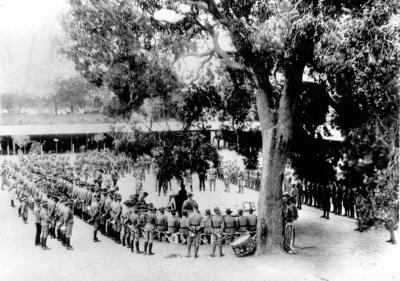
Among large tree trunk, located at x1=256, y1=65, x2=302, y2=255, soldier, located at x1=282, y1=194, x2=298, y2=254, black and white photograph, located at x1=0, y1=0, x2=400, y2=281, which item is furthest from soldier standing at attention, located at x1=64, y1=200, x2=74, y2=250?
soldier, located at x1=282, y1=194, x2=298, y2=254

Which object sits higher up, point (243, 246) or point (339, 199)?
point (339, 199)

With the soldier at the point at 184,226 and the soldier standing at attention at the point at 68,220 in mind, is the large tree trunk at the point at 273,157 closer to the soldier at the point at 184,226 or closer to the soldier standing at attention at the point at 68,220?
the soldier at the point at 184,226

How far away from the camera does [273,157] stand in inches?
559

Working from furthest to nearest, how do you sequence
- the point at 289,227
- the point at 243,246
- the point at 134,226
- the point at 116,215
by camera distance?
the point at 116,215, the point at 289,227, the point at 134,226, the point at 243,246

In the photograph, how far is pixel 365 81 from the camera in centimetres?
1114

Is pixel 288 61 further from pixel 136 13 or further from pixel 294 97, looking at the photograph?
pixel 136 13

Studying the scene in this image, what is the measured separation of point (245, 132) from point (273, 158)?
5467 millimetres

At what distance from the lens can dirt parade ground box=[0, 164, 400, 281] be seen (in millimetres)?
12070

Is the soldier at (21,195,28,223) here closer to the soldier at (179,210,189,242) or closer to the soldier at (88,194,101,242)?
the soldier at (88,194,101,242)

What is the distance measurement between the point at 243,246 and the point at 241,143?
674cm

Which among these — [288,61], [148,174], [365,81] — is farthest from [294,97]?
[148,174]

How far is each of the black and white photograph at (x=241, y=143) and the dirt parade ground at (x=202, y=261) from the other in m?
0.06

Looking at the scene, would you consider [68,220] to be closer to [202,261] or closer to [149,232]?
[149,232]

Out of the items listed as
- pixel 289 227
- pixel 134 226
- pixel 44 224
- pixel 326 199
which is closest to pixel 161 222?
pixel 134 226
